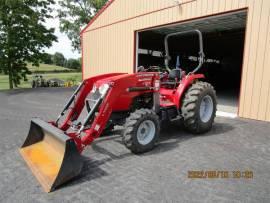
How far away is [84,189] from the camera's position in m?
2.67

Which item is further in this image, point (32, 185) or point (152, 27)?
point (152, 27)

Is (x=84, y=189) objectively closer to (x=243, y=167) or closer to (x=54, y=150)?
(x=54, y=150)

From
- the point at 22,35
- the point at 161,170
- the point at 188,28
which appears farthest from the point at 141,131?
the point at 22,35

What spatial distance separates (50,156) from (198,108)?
2.72 metres

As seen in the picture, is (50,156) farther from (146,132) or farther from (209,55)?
(209,55)

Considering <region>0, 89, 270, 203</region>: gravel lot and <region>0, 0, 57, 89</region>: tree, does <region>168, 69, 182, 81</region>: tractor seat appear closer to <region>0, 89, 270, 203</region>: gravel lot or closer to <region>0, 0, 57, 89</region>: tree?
<region>0, 89, 270, 203</region>: gravel lot

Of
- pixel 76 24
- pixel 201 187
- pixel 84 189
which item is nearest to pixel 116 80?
pixel 84 189

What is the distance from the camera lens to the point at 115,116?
13.0 ft

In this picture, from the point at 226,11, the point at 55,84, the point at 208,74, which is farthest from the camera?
the point at 208,74

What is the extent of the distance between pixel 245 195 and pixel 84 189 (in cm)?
177

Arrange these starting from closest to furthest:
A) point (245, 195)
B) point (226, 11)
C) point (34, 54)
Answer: point (245, 195), point (226, 11), point (34, 54)

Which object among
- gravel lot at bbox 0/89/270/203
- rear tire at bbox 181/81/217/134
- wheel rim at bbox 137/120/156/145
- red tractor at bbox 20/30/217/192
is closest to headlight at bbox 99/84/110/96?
red tractor at bbox 20/30/217/192

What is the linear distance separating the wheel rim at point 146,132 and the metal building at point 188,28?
11.4ft

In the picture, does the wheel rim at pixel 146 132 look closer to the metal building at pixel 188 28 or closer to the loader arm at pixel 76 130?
the loader arm at pixel 76 130
